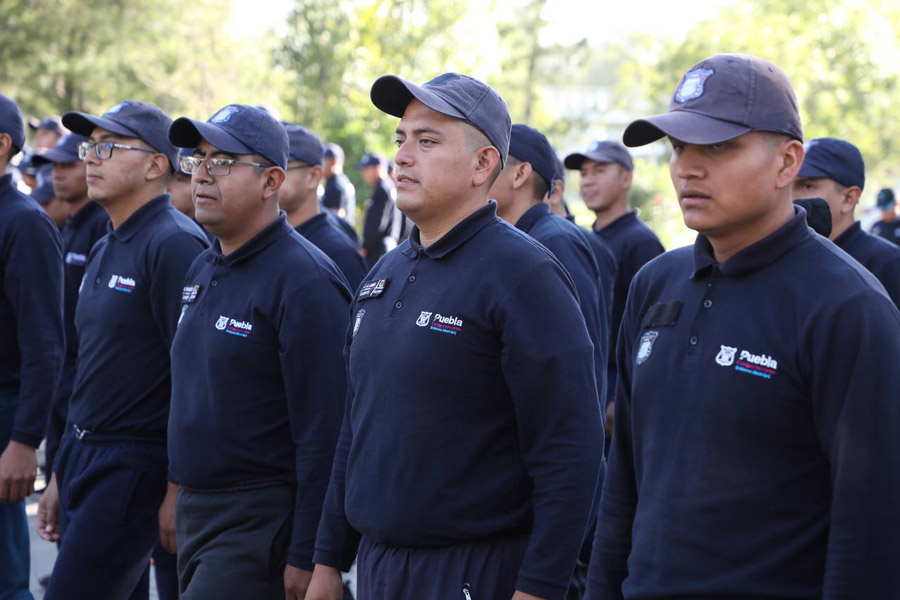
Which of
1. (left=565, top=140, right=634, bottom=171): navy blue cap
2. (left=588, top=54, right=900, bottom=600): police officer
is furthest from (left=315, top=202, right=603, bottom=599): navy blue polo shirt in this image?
(left=565, top=140, right=634, bottom=171): navy blue cap

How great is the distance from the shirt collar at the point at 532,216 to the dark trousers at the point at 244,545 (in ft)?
7.10

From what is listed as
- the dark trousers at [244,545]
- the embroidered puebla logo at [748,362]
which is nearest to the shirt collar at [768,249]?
the embroidered puebla logo at [748,362]

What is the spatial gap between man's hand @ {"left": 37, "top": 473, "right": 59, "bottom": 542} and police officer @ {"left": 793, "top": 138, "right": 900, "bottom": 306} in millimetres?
4293

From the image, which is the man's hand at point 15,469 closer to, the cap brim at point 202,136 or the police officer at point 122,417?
the police officer at point 122,417

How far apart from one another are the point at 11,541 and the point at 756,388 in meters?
4.43

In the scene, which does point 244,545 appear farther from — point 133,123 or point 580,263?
point 133,123

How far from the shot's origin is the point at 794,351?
2.49 meters

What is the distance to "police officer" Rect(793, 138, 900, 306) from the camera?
6.29 meters

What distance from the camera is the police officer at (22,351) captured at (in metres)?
5.45

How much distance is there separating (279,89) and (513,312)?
118 ft

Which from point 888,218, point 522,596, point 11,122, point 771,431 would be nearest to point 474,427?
point 522,596

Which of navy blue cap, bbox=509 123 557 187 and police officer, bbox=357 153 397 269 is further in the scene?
police officer, bbox=357 153 397 269

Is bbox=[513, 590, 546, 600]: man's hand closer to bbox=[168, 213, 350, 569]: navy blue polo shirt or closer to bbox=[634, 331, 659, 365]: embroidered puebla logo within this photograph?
bbox=[634, 331, 659, 365]: embroidered puebla logo

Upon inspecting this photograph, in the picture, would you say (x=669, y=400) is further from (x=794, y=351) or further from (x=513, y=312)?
(x=513, y=312)
